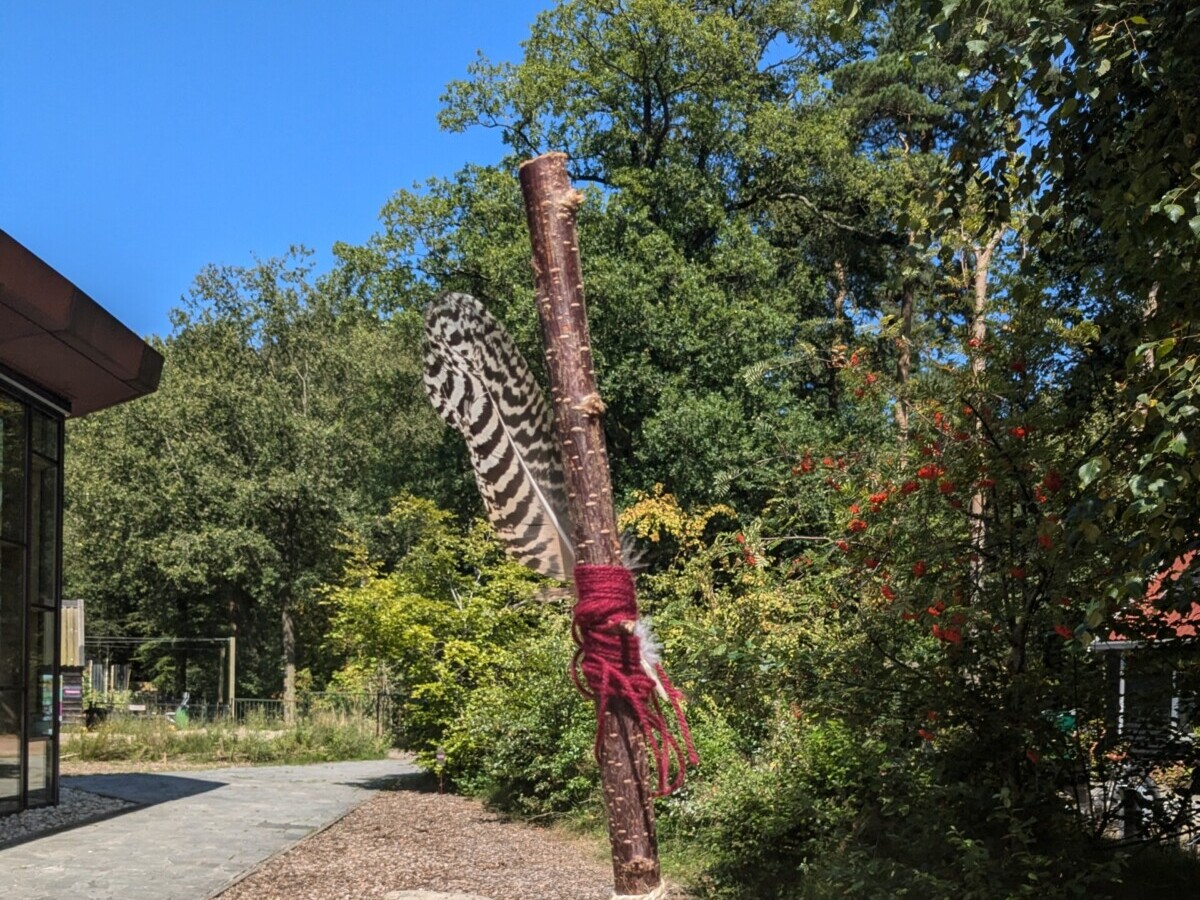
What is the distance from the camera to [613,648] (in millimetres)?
2533

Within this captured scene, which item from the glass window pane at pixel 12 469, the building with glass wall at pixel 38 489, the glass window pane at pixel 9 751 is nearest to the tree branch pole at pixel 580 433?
the building with glass wall at pixel 38 489

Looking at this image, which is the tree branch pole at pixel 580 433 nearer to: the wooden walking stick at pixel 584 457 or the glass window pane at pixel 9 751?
the wooden walking stick at pixel 584 457

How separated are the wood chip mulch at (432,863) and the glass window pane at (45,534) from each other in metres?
3.78

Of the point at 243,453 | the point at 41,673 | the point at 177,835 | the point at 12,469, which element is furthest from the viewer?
the point at 243,453

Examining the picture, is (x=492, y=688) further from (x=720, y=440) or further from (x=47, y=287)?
(x=720, y=440)

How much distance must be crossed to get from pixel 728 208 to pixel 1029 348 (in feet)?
59.5

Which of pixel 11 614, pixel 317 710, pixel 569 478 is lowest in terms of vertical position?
pixel 317 710

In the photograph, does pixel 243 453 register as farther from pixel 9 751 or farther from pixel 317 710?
pixel 9 751

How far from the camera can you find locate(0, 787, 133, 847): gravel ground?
10.1 meters

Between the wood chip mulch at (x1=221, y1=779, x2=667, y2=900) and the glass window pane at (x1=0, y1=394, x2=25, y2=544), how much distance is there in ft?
13.5

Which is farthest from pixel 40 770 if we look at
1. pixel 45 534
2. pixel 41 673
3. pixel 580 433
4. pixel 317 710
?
pixel 317 710

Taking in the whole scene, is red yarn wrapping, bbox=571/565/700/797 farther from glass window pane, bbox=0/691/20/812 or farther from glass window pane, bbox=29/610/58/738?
glass window pane, bbox=29/610/58/738

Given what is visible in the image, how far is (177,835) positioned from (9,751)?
6.77ft

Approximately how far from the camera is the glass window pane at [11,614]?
36.2ft
